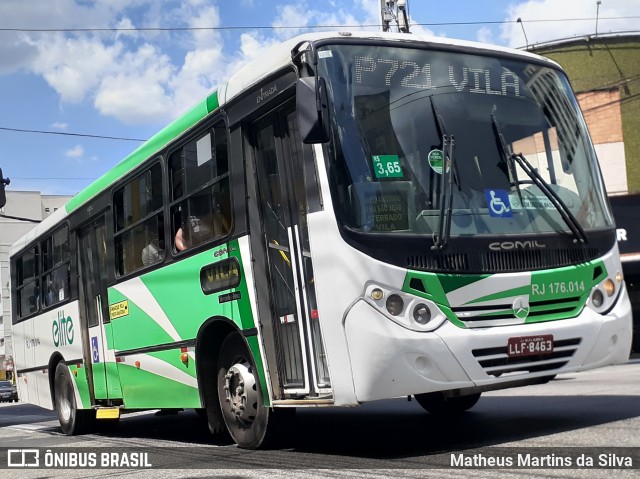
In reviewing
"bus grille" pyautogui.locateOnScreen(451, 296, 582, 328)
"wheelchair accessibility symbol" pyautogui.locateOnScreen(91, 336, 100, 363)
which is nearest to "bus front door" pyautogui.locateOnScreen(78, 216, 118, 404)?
"wheelchair accessibility symbol" pyautogui.locateOnScreen(91, 336, 100, 363)

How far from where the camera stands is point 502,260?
22.9 ft

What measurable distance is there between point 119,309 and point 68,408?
10.1ft

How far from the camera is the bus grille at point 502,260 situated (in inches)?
265

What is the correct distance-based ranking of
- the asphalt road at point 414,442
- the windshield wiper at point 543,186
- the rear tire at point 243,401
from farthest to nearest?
the rear tire at point 243,401
the windshield wiper at point 543,186
the asphalt road at point 414,442

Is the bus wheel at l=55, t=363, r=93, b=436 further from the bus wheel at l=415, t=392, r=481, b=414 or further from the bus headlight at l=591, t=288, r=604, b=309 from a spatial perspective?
the bus headlight at l=591, t=288, r=604, b=309

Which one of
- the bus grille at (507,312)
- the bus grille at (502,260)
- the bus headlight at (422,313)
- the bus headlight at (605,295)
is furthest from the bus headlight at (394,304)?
the bus headlight at (605,295)

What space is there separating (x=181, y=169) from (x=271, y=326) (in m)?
2.41

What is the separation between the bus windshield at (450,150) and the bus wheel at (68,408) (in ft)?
25.2

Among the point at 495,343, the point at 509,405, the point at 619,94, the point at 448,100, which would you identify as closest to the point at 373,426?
the point at 509,405

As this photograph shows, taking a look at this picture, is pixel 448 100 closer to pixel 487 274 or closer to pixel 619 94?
pixel 487 274

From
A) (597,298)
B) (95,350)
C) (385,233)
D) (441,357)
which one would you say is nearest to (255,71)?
(385,233)

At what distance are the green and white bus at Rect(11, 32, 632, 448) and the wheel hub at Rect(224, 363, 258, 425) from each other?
0.03 meters

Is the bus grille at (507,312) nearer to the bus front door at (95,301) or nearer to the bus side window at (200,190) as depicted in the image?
the bus side window at (200,190)

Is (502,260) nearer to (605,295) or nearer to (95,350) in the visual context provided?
(605,295)
